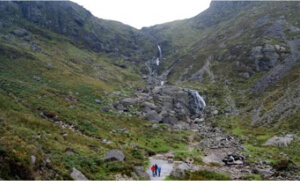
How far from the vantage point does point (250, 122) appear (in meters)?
62.7

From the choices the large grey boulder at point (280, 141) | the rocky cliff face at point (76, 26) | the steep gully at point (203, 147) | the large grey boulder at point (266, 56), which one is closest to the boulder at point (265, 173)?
the steep gully at point (203, 147)

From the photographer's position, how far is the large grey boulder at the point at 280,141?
45.9 meters

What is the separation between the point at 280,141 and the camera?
47.1 metres

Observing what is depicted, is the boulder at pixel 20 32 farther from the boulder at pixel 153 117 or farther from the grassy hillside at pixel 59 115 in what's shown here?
the boulder at pixel 153 117

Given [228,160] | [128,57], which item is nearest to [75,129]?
[228,160]

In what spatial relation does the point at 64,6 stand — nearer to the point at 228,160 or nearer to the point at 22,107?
the point at 22,107

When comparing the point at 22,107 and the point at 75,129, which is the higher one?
the point at 22,107

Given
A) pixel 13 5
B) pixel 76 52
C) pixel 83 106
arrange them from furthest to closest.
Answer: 1. pixel 13 5
2. pixel 76 52
3. pixel 83 106

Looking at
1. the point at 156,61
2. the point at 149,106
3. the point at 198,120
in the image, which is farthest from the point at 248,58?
the point at 156,61

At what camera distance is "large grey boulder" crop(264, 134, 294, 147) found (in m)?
45.9

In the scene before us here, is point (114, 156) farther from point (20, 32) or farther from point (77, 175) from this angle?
point (20, 32)

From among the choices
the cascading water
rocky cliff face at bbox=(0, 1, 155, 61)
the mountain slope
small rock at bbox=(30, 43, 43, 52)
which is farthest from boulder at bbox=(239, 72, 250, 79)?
small rock at bbox=(30, 43, 43, 52)

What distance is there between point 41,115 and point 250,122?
43670mm

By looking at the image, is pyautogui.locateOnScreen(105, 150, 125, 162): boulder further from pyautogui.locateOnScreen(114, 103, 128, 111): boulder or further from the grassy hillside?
pyautogui.locateOnScreen(114, 103, 128, 111): boulder
